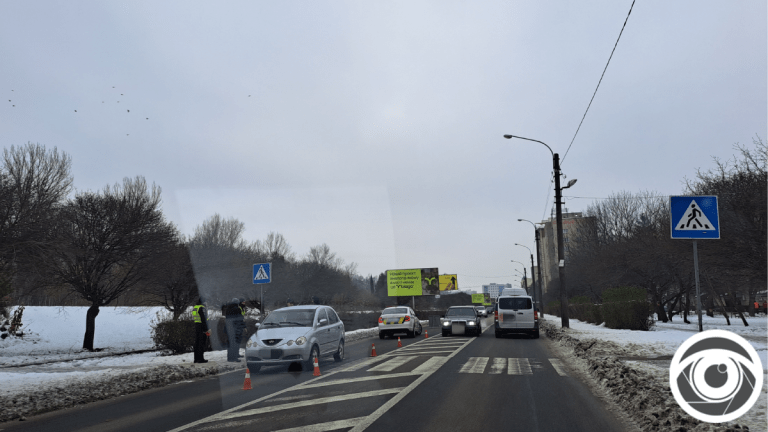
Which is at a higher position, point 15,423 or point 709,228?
point 709,228

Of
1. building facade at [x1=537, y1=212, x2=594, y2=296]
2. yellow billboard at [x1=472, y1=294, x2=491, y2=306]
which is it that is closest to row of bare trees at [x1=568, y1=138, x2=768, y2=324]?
yellow billboard at [x1=472, y1=294, x2=491, y2=306]

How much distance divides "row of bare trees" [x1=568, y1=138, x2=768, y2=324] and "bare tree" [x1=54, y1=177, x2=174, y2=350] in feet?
81.5

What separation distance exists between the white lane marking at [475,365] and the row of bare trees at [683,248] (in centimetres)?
1253

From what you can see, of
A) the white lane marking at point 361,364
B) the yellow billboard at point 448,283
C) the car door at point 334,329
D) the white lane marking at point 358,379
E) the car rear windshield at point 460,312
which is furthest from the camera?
the yellow billboard at point 448,283

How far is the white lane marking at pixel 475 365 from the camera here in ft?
42.1

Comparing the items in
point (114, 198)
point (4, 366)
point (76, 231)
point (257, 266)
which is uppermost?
point (114, 198)

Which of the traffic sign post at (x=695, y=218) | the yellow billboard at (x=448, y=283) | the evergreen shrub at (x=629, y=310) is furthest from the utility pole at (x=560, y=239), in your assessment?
the yellow billboard at (x=448, y=283)

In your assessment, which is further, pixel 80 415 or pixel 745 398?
pixel 80 415

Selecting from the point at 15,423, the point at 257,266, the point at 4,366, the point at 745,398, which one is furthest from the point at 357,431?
the point at 4,366

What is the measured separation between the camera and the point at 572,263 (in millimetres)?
62562

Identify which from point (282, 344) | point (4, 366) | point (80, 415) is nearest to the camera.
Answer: point (80, 415)

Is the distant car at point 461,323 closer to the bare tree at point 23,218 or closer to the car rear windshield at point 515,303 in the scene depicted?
the car rear windshield at point 515,303

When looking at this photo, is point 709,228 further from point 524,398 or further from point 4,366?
point 4,366

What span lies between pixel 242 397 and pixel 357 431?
3813 mm
